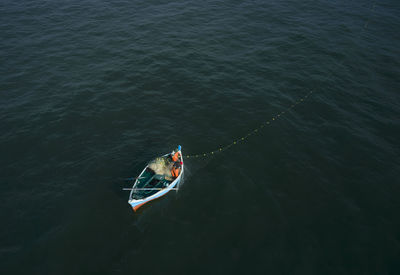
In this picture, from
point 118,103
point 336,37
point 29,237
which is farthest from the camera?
point 336,37

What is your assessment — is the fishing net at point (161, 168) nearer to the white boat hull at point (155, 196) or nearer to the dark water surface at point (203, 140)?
the white boat hull at point (155, 196)

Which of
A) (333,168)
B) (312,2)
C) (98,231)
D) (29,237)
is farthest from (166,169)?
(312,2)

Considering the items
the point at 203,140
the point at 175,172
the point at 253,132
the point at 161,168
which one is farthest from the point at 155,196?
the point at 253,132

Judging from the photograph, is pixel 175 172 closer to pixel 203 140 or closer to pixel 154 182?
pixel 154 182

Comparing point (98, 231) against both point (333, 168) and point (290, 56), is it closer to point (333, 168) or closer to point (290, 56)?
point (333, 168)

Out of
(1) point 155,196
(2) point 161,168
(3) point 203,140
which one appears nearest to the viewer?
(1) point 155,196

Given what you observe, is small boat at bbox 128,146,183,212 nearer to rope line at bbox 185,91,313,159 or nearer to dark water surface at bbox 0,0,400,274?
dark water surface at bbox 0,0,400,274

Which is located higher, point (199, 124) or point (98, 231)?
point (199, 124)
